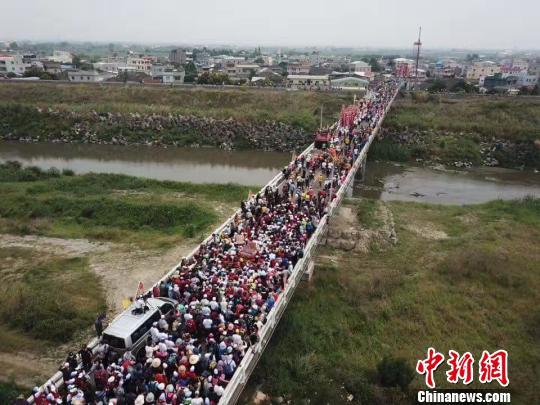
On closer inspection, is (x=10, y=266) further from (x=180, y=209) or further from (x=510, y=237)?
(x=510, y=237)

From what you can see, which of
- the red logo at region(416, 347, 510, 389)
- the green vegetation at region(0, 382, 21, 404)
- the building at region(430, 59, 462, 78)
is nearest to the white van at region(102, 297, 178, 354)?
the green vegetation at region(0, 382, 21, 404)

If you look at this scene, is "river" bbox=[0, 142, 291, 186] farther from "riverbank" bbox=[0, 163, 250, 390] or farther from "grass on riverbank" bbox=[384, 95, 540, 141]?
"grass on riverbank" bbox=[384, 95, 540, 141]

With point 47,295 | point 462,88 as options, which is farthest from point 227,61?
point 47,295

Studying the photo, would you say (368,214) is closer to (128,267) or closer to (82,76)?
(128,267)

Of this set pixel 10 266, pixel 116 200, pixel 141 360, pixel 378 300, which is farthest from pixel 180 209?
pixel 141 360

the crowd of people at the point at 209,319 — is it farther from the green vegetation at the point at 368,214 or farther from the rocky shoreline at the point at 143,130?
the rocky shoreline at the point at 143,130

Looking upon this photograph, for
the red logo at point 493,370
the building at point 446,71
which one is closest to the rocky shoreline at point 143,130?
the red logo at point 493,370
